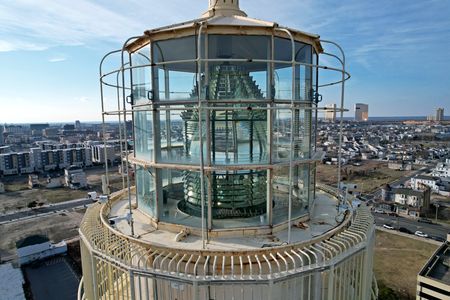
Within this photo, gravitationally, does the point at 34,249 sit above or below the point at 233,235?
below

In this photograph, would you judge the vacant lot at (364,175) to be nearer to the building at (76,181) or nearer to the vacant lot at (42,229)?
the vacant lot at (42,229)

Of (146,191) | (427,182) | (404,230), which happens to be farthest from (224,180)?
(427,182)

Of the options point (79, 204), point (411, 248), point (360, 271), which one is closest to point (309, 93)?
point (360, 271)

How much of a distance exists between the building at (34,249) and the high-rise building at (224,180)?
31547mm

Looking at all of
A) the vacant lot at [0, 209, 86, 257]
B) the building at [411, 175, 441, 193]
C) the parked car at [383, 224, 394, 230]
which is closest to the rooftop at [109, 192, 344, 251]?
the vacant lot at [0, 209, 86, 257]

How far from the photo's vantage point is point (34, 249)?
3247 centimetres

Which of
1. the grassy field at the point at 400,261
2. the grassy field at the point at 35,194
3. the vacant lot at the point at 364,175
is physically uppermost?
the vacant lot at the point at 364,175

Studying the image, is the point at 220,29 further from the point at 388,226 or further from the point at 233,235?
the point at 388,226

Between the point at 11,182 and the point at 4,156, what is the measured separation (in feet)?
38.0

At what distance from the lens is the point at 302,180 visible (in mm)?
7590

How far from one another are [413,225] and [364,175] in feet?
99.4

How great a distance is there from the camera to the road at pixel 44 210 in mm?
47459

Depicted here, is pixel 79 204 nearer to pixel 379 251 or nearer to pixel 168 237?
pixel 379 251

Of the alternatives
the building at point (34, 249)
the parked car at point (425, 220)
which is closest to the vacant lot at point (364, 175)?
the parked car at point (425, 220)
